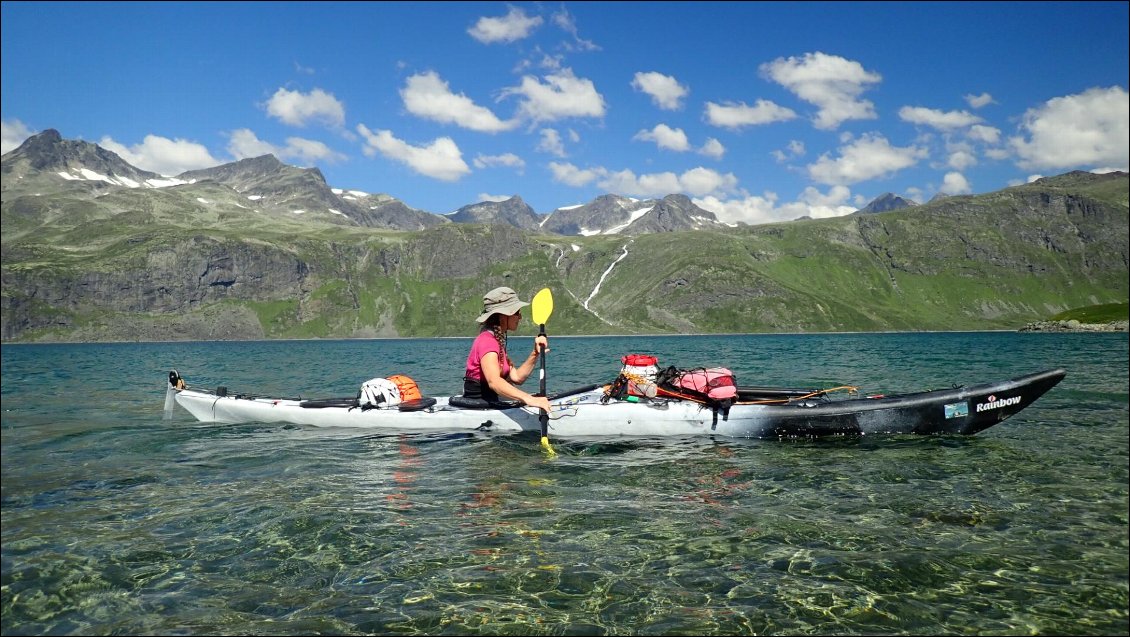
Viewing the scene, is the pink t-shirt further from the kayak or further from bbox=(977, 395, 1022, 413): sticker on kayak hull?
bbox=(977, 395, 1022, 413): sticker on kayak hull

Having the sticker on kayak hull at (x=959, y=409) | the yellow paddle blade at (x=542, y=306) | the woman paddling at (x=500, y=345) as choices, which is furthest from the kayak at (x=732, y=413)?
the yellow paddle blade at (x=542, y=306)

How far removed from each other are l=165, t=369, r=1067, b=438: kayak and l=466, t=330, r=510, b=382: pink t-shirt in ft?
3.14

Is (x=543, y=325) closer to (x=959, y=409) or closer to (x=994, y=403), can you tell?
(x=959, y=409)

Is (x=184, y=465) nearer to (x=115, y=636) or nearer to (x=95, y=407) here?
(x=115, y=636)

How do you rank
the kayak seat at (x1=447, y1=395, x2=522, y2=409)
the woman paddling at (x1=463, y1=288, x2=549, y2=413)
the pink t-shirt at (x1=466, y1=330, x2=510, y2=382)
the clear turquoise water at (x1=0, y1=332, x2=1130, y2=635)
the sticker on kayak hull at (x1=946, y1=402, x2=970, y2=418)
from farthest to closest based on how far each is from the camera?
the kayak seat at (x1=447, y1=395, x2=522, y2=409), the sticker on kayak hull at (x1=946, y1=402, x2=970, y2=418), the pink t-shirt at (x1=466, y1=330, x2=510, y2=382), the woman paddling at (x1=463, y1=288, x2=549, y2=413), the clear turquoise water at (x1=0, y1=332, x2=1130, y2=635)

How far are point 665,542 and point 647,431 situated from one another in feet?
26.5

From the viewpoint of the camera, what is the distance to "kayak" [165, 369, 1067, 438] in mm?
16078

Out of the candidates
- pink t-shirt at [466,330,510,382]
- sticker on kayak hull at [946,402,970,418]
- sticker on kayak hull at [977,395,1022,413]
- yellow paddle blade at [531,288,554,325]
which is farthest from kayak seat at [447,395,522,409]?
sticker on kayak hull at [977,395,1022,413]

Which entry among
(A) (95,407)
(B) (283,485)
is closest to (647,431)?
(B) (283,485)

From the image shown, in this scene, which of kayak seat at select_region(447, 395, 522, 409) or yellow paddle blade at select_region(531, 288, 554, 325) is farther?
yellow paddle blade at select_region(531, 288, 554, 325)

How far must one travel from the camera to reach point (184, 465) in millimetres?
14734

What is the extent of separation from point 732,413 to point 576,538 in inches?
341

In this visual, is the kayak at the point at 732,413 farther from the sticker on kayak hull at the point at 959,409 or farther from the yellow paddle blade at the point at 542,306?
the yellow paddle blade at the point at 542,306

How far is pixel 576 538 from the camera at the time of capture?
9.27m
